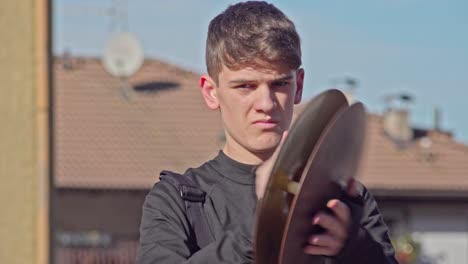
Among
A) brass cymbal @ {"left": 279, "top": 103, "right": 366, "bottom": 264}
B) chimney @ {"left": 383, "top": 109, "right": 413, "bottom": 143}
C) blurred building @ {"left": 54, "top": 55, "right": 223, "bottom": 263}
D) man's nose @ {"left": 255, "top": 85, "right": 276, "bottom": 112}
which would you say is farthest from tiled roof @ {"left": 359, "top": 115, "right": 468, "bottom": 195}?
brass cymbal @ {"left": 279, "top": 103, "right": 366, "bottom": 264}

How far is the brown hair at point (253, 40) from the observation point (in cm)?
308

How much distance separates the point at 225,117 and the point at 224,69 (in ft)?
0.36

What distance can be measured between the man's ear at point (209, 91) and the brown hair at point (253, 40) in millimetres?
29

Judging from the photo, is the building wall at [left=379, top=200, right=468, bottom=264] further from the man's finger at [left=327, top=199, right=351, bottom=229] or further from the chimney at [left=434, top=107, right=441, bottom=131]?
the man's finger at [left=327, top=199, right=351, bottom=229]

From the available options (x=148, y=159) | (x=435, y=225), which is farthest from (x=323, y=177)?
(x=435, y=225)

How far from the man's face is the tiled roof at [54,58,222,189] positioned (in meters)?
31.0

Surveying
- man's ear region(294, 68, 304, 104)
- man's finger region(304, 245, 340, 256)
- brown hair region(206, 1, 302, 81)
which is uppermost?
brown hair region(206, 1, 302, 81)

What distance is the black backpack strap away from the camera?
309 centimetres

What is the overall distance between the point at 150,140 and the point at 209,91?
34164 millimetres

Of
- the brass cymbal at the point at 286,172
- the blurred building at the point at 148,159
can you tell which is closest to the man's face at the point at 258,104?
the brass cymbal at the point at 286,172

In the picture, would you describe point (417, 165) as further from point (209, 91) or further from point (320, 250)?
point (320, 250)

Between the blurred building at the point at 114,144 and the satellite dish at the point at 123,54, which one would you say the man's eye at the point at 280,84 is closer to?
the blurred building at the point at 114,144

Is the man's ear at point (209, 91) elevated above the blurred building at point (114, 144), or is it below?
above
